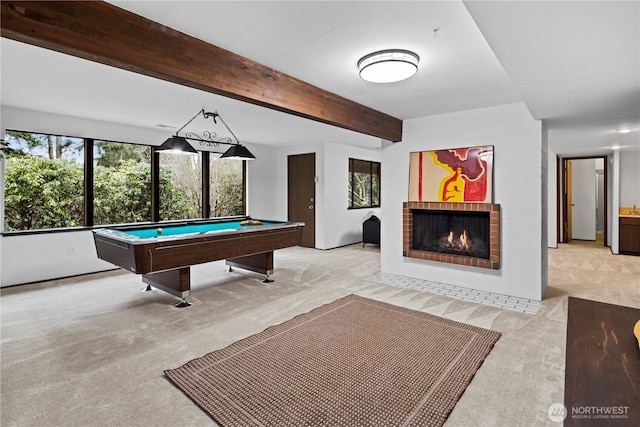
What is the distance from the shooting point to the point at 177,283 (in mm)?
3787

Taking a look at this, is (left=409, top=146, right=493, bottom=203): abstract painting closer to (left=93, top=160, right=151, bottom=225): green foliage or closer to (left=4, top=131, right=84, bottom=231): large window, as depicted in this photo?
(left=93, top=160, right=151, bottom=225): green foliage

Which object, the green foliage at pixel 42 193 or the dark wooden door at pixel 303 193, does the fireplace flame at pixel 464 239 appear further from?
the green foliage at pixel 42 193

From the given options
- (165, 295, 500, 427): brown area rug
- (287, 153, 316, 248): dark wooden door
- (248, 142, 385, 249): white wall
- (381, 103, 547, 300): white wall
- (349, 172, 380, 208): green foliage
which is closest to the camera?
(165, 295, 500, 427): brown area rug

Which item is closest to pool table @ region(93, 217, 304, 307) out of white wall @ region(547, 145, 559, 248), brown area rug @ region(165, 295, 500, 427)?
brown area rug @ region(165, 295, 500, 427)

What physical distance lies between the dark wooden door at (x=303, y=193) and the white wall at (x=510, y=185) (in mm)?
3239

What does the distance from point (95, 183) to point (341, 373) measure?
4948 millimetres

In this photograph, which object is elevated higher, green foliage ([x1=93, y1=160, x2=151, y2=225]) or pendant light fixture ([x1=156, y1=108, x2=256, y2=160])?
Result: pendant light fixture ([x1=156, y1=108, x2=256, y2=160])

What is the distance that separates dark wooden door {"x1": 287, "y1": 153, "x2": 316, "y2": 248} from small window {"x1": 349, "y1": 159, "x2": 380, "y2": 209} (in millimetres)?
1090

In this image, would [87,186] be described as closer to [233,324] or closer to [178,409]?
[233,324]

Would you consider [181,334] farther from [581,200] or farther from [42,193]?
[581,200]

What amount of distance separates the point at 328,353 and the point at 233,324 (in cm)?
105

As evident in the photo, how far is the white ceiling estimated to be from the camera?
5.83 feet

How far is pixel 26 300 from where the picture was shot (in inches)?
151

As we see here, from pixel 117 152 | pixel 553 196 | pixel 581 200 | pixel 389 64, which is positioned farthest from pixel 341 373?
pixel 581 200
